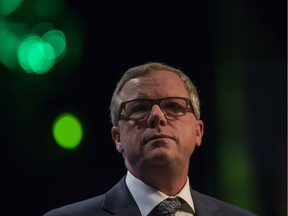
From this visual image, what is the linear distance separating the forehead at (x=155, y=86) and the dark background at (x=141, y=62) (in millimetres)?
930

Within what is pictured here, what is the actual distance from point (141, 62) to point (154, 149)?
3.82 ft

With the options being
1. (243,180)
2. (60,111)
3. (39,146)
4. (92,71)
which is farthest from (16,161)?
(243,180)

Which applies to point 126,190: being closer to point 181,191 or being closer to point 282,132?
point 181,191

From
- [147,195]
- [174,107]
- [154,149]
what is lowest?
[147,195]

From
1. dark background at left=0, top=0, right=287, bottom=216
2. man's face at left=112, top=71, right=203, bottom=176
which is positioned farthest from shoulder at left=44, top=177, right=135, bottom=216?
dark background at left=0, top=0, right=287, bottom=216

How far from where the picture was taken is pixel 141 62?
2.79m

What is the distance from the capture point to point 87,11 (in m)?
2.87

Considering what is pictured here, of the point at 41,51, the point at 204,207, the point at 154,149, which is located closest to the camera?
the point at 154,149

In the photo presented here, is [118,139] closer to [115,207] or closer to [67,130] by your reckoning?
[115,207]

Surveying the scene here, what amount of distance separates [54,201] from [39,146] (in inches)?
12.3

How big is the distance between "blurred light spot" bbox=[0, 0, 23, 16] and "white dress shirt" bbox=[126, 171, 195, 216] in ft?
4.72

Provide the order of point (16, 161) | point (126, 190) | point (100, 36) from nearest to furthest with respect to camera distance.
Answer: point (126, 190), point (16, 161), point (100, 36)

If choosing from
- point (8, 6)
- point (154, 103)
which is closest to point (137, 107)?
point (154, 103)

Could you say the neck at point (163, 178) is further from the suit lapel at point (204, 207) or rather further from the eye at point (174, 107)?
the eye at point (174, 107)
